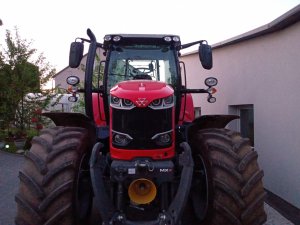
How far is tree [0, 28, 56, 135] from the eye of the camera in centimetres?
1537

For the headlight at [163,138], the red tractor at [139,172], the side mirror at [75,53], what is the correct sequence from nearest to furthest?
the red tractor at [139,172], the headlight at [163,138], the side mirror at [75,53]

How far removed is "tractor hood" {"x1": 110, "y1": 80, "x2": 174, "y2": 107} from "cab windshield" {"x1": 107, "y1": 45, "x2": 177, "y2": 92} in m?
1.11

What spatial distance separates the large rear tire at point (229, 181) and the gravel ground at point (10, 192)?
1.44 m

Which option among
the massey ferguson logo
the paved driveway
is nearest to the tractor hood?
the massey ferguson logo

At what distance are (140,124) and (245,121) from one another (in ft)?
17.1

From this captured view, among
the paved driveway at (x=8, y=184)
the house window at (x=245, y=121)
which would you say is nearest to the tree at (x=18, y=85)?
the paved driveway at (x=8, y=184)

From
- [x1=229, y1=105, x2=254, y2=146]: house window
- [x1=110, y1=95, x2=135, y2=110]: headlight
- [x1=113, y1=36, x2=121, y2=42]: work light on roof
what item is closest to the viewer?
[x1=110, y1=95, x2=135, y2=110]: headlight

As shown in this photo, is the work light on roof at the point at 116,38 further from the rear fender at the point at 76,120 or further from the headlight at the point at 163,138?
the headlight at the point at 163,138

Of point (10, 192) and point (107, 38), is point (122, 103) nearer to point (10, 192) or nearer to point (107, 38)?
point (107, 38)

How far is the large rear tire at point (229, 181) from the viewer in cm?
420

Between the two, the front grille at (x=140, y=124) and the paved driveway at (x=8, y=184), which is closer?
the front grille at (x=140, y=124)

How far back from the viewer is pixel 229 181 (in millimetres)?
4250

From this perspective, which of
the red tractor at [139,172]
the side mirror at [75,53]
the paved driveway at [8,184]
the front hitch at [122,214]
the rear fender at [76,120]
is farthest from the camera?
the paved driveway at [8,184]

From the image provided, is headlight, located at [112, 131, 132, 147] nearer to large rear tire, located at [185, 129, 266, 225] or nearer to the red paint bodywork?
the red paint bodywork
